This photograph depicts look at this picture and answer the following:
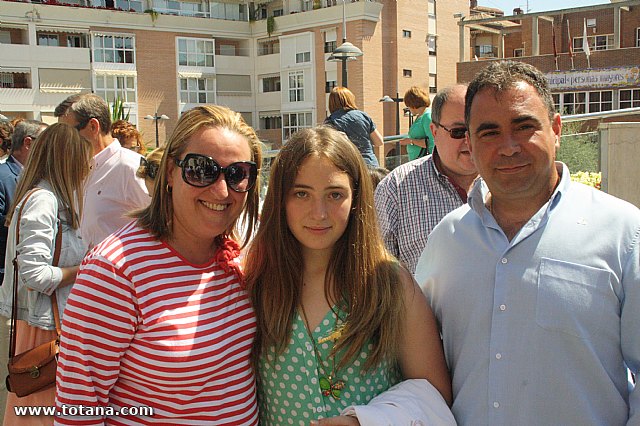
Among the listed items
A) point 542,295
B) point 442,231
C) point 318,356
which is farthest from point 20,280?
point 542,295

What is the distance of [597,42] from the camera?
4622 centimetres

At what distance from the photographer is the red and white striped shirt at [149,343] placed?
2.14 m

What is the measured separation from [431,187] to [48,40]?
1912 inches

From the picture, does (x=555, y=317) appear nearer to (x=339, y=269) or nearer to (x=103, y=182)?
(x=339, y=269)

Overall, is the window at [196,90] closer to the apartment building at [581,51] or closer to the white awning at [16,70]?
the white awning at [16,70]

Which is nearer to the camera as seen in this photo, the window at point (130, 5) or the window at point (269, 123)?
the window at point (130, 5)

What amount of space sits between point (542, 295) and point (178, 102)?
50.8 meters

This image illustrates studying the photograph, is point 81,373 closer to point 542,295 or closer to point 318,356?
point 318,356

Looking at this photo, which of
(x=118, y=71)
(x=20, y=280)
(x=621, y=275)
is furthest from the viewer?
(x=118, y=71)

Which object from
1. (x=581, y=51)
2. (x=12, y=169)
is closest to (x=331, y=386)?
(x=12, y=169)

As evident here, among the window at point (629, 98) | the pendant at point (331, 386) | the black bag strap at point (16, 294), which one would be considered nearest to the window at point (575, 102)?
the window at point (629, 98)

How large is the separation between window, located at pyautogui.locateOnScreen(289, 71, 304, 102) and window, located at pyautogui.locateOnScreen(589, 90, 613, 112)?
69.6 ft

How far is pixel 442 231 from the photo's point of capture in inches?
96.3

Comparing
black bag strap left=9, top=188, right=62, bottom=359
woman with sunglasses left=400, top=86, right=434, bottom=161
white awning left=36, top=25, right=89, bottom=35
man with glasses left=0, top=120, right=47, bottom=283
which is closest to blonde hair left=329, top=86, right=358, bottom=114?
woman with sunglasses left=400, top=86, right=434, bottom=161
